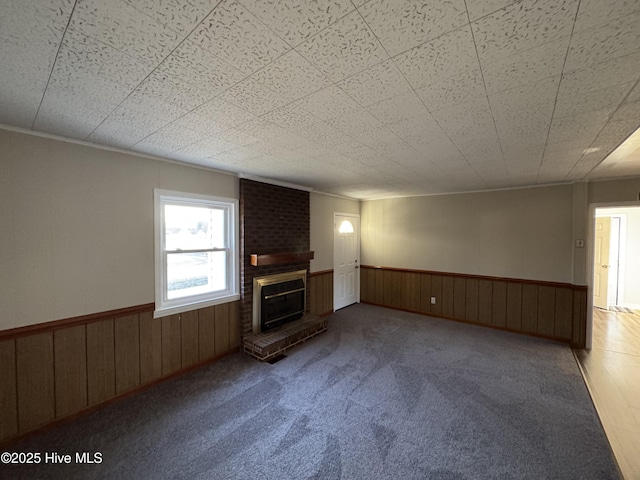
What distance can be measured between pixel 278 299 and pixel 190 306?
1274mm

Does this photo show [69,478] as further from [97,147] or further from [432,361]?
[432,361]

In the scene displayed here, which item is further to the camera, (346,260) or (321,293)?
(346,260)

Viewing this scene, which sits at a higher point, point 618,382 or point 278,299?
point 278,299

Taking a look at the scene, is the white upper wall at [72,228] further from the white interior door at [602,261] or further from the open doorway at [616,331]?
the white interior door at [602,261]

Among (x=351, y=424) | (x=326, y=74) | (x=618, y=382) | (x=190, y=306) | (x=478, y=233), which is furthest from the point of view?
(x=478, y=233)

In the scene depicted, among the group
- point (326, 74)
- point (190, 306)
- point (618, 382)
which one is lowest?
point (618, 382)

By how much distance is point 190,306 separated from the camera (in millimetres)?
3193

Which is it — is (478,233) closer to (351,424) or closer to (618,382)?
(618,382)

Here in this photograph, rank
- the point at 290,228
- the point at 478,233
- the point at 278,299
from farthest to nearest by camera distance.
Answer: the point at 478,233, the point at 290,228, the point at 278,299

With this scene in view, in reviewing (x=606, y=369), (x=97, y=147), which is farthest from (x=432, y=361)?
(x=97, y=147)

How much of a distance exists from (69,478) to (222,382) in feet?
4.26

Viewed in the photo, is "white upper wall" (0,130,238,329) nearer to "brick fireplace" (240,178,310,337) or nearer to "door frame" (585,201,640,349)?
"brick fireplace" (240,178,310,337)

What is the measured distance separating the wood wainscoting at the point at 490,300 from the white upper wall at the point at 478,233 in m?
0.17

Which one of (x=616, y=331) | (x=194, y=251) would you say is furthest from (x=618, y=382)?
(x=194, y=251)
